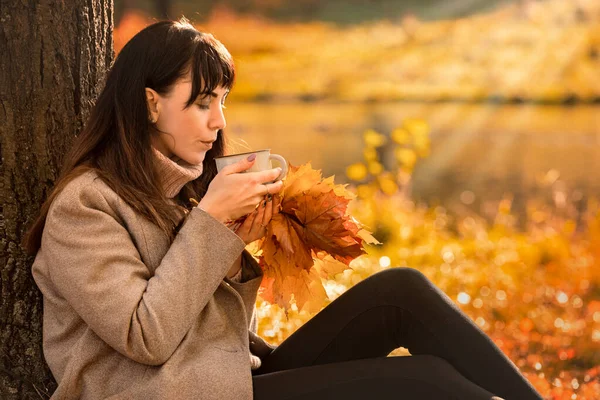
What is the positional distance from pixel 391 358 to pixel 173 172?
26.0 inches

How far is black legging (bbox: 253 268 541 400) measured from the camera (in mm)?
1717

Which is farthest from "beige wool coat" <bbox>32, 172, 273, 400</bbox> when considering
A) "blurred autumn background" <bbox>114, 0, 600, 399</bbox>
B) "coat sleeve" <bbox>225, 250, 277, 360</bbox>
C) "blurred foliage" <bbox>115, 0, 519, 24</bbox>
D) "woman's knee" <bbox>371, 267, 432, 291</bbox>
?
"blurred foliage" <bbox>115, 0, 519, 24</bbox>

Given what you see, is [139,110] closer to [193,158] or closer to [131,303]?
→ [193,158]

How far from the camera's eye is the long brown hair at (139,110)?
66.8 inches

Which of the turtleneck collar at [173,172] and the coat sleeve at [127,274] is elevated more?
the turtleneck collar at [173,172]

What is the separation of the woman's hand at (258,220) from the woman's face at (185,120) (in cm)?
19

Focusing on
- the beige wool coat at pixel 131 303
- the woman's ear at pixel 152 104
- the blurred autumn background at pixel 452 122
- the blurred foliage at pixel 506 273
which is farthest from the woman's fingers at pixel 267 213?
the blurred autumn background at pixel 452 122

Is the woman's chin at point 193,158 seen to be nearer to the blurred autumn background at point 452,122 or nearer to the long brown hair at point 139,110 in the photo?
the long brown hair at point 139,110

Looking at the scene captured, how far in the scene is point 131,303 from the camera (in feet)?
4.97

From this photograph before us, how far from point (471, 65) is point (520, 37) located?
75 centimetres

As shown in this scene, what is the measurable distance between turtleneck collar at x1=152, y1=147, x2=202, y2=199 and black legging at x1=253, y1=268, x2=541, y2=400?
0.47 meters

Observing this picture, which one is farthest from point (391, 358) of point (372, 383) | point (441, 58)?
point (441, 58)

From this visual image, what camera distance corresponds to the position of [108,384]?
5.30 ft

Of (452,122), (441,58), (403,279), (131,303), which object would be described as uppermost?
(131,303)
